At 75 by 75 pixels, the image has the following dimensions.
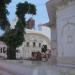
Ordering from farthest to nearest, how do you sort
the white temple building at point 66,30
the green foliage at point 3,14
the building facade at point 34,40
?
1. the building facade at point 34,40
2. the green foliage at point 3,14
3. the white temple building at point 66,30

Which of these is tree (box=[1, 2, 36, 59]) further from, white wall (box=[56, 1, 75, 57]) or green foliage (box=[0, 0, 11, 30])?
white wall (box=[56, 1, 75, 57])

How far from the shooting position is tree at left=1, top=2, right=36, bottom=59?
60.3 feet

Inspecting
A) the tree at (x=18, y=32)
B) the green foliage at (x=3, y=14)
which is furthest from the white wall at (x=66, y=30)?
the tree at (x=18, y=32)

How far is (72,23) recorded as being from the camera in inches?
182

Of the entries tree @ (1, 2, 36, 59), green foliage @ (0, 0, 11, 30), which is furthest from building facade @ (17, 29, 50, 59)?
green foliage @ (0, 0, 11, 30)

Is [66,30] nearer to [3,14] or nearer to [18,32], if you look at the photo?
[3,14]

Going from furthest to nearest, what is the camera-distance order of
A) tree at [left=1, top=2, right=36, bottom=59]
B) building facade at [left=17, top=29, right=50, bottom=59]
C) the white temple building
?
building facade at [left=17, top=29, right=50, bottom=59] < tree at [left=1, top=2, right=36, bottom=59] < the white temple building

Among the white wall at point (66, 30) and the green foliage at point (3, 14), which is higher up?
the green foliage at point (3, 14)

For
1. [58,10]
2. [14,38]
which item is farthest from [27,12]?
[58,10]

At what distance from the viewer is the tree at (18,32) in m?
18.4

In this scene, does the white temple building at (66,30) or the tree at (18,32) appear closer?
the white temple building at (66,30)

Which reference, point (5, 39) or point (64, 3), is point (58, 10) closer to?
point (64, 3)

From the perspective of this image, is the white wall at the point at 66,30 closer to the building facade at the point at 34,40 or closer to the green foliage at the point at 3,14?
the green foliage at the point at 3,14

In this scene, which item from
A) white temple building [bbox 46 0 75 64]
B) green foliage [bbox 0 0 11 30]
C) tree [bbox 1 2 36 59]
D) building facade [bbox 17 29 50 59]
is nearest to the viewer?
white temple building [bbox 46 0 75 64]
